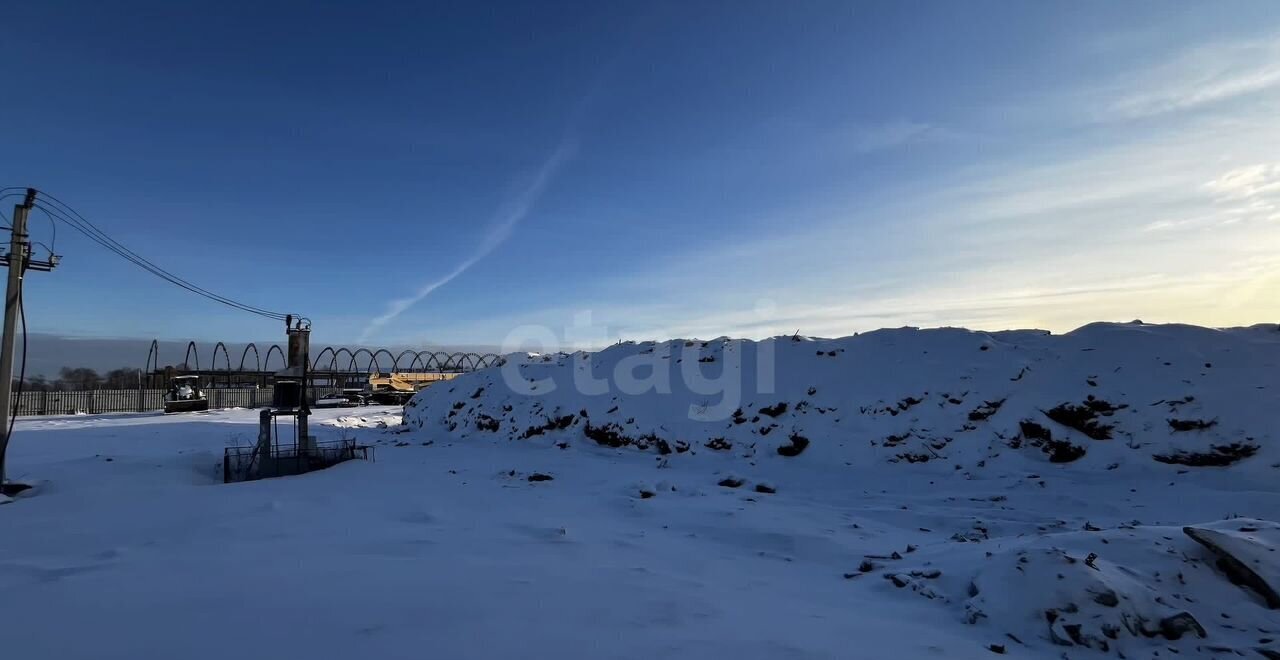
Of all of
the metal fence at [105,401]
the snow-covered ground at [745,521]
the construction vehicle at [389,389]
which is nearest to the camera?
the snow-covered ground at [745,521]

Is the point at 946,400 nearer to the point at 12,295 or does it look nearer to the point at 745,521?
the point at 745,521

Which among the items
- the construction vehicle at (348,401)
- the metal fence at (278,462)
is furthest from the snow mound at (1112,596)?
the construction vehicle at (348,401)

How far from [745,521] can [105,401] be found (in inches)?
1590

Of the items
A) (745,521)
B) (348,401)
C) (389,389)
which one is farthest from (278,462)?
(389,389)

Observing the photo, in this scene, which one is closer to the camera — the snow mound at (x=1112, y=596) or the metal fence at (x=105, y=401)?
the snow mound at (x=1112, y=596)

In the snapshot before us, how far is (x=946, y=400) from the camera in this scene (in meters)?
13.3

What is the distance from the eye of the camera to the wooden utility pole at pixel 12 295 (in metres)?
10.9

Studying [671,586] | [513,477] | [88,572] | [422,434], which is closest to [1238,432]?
[671,586]

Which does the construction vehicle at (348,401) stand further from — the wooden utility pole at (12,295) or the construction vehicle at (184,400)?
the wooden utility pole at (12,295)

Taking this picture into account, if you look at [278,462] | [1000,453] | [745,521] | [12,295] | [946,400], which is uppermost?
[12,295]

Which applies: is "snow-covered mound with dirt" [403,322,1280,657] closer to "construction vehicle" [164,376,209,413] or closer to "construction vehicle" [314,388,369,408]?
"construction vehicle" [164,376,209,413]

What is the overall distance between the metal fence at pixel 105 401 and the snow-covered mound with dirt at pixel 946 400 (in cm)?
2788

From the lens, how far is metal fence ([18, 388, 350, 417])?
30.4 m

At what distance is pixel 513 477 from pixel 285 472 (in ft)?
20.1
